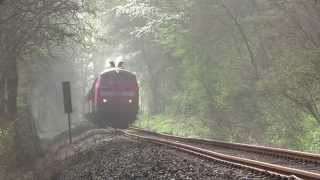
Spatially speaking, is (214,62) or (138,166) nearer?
(138,166)

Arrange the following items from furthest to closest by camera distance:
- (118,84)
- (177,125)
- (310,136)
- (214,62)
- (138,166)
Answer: (177,125)
(118,84)
(214,62)
(310,136)
(138,166)

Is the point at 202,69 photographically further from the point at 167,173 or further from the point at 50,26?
the point at 167,173

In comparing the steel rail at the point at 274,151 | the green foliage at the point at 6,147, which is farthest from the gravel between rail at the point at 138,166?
the green foliage at the point at 6,147

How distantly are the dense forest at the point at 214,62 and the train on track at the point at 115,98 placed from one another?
9.76ft

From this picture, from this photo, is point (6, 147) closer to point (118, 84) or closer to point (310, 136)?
point (310, 136)

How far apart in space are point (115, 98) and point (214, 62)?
640 cm

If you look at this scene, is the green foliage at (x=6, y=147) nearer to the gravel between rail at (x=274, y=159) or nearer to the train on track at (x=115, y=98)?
the gravel between rail at (x=274, y=159)

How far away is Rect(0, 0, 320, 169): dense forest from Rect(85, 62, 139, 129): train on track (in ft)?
9.76

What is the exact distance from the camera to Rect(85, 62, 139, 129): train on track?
3064 cm

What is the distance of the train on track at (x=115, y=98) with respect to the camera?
3064 cm

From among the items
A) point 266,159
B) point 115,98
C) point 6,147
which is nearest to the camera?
point 266,159

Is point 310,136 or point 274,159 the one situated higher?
point 274,159

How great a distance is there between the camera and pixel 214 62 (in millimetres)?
29281

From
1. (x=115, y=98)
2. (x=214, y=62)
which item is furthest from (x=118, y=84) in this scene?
(x=214, y=62)
